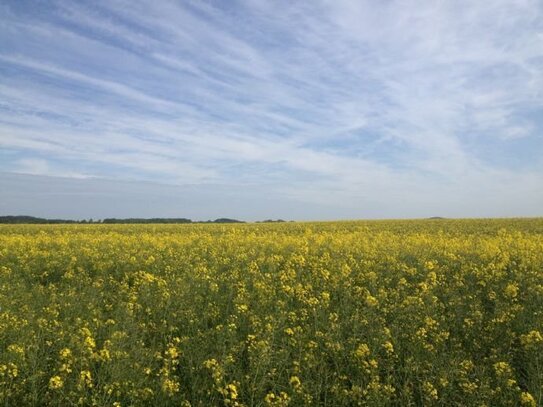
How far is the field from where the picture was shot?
5910 mm

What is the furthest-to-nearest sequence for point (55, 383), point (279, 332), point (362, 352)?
1. point (279, 332)
2. point (362, 352)
3. point (55, 383)

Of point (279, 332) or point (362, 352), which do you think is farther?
point (279, 332)

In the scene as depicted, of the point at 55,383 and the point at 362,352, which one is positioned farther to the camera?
the point at 362,352

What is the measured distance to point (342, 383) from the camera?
6441 mm

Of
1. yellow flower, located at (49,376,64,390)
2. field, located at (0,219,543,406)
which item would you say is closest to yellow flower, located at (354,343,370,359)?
field, located at (0,219,543,406)

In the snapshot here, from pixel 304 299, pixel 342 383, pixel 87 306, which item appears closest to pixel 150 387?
pixel 342 383

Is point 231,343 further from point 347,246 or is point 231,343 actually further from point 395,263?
point 347,246

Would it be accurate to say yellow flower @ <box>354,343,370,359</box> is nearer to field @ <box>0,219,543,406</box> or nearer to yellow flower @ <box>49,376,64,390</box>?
field @ <box>0,219,543,406</box>

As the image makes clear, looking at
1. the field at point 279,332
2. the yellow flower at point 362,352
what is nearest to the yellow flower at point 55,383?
the field at point 279,332

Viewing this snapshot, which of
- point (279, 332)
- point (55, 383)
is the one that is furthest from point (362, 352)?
point (55, 383)

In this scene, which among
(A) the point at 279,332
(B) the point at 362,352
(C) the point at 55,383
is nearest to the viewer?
(C) the point at 55,383

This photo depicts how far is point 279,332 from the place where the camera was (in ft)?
25.4

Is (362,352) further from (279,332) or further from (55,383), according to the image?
(55,383)

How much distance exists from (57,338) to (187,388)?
2534mm
